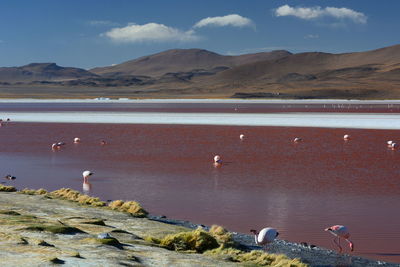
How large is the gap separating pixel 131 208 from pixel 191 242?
332cm

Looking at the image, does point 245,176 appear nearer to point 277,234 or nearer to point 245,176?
point 245,176

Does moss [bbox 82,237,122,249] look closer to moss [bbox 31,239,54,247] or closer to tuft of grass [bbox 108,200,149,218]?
moss [bbox 31,239,54,247]

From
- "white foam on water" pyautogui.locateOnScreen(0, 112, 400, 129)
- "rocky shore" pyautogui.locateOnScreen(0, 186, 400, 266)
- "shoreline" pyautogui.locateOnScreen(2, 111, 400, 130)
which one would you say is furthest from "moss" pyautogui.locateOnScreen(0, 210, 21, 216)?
"white foam on water" pyautogui.locateOnScreen(0, 112, 400, 129)

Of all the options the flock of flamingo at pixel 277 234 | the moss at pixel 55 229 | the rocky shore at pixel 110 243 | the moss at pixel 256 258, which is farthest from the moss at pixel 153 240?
the flock of flamingo at pixel 277 234

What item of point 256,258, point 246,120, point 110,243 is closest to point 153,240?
point 110,243

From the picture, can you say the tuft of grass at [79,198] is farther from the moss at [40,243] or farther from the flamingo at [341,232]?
the flamingo at [341,232]

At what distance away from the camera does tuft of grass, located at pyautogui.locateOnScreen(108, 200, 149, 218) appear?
1363cm

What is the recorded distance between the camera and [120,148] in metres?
29.7

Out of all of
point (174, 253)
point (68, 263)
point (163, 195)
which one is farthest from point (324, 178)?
point (68, 263)

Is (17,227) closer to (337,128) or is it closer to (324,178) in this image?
(324,178)

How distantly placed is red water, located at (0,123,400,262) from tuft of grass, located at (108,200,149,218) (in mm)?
921

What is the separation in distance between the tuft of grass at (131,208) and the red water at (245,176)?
921 mm

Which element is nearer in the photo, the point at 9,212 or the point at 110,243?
the point at 110,243

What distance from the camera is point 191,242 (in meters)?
10.9
